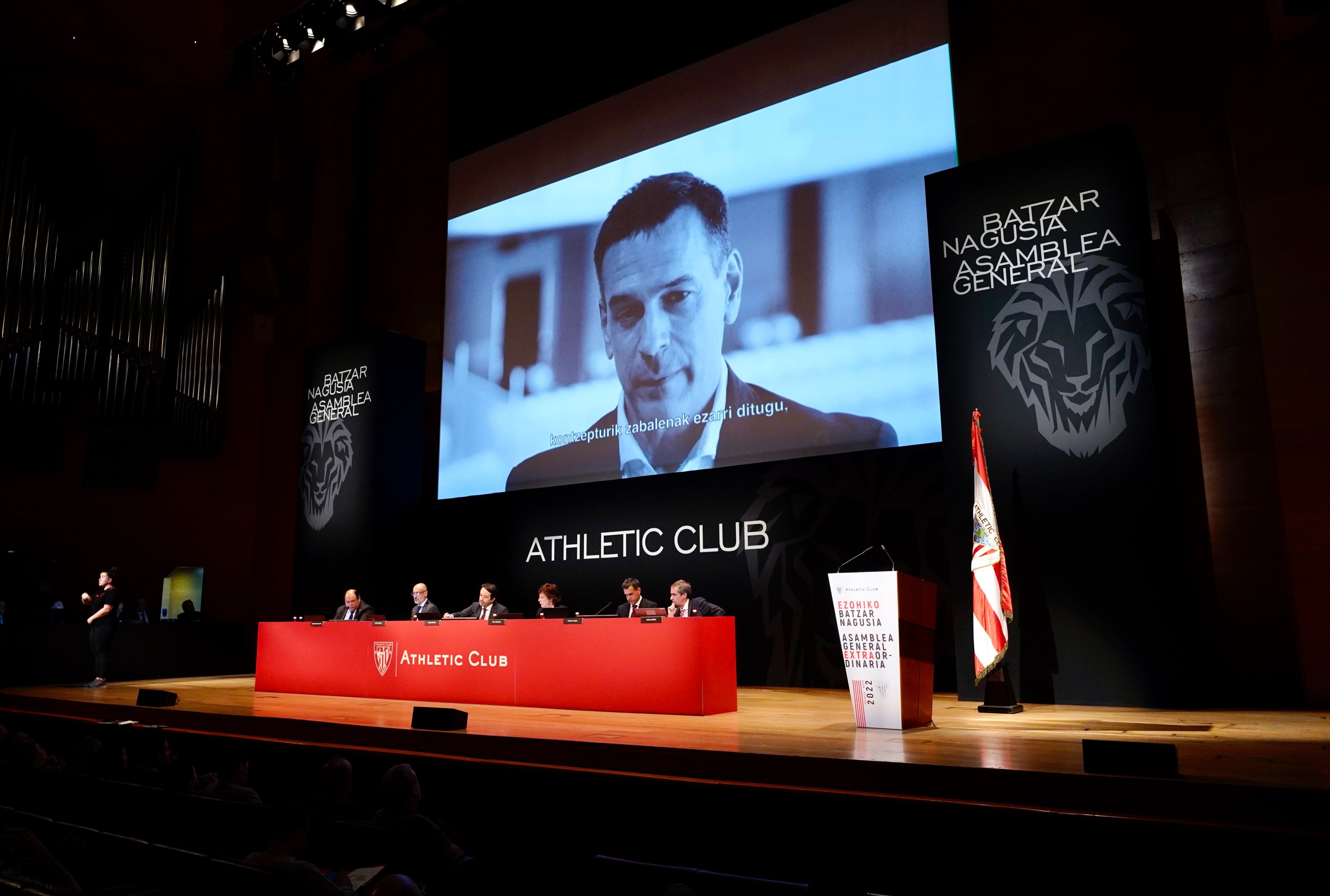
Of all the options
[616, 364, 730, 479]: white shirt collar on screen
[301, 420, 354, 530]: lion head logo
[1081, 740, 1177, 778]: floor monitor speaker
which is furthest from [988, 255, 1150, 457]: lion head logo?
[301, 420, 354, 530]: lion head logo

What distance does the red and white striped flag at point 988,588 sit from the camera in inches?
196

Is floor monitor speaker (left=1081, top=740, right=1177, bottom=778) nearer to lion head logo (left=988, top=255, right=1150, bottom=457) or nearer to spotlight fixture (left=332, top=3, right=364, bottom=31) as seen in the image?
lion head logo (left=988, top=255, right=1150, bottom=457)

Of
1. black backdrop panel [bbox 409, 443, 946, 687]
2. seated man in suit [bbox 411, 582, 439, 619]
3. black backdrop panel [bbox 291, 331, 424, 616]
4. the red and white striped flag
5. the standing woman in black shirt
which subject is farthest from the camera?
black backdrop panel [bbox 291, 331, 424, 616]

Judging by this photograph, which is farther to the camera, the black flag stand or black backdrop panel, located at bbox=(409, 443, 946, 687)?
black backdrop panel, located at bbox=(409, 443, 946, 687)

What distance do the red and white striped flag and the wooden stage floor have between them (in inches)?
13.9

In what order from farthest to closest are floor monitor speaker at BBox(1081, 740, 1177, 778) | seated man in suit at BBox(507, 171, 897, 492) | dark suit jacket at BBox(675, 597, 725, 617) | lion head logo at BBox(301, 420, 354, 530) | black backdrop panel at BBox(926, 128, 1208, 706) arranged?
lion head logo at BBox(301, 420, 354, 530) < seated man in suit at BBox(507, 171, 897, 492) < dark suit jacket at BBox(675, 597, 725, 617) < black backdrop panel at BBox(926, 128, 1208, 706) < floor monitor speaker at BBox(1081, 740, 1177, 778)

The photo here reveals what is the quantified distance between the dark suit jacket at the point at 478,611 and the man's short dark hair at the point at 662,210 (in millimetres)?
3249

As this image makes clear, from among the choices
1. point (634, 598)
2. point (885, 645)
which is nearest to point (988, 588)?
point (885, 645)

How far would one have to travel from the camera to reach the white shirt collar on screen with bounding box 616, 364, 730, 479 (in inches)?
289

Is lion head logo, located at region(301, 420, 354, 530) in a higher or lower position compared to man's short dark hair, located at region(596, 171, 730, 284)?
lower

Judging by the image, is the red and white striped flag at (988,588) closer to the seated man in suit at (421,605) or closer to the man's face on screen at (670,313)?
the man's face on screen at (670,313)

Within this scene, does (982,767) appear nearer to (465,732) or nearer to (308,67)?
(465,732)

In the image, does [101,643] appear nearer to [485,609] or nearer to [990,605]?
[485,609]

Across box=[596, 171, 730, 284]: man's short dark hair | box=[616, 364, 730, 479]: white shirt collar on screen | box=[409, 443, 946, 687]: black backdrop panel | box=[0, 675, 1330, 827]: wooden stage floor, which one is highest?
box=[596, 171, 730, 284]: man's short dark hair
